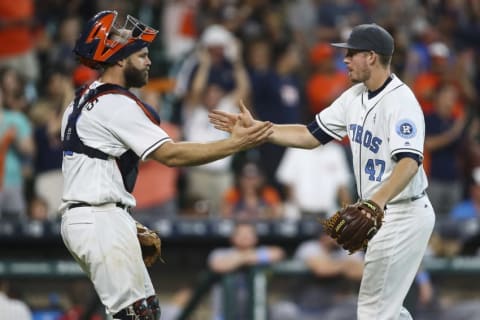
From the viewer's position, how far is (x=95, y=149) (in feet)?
20.9

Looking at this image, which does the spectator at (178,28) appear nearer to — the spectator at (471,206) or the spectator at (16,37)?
the spectator at (16,37)

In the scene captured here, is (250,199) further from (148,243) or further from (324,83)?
(148,243)

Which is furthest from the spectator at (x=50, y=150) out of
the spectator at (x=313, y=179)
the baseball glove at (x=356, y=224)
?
the baseball glove at (x=356, y=224)

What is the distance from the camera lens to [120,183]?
6422mm

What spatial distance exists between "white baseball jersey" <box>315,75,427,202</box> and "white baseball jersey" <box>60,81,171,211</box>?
1225mm

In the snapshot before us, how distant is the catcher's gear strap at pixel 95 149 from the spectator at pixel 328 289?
3.65 meters

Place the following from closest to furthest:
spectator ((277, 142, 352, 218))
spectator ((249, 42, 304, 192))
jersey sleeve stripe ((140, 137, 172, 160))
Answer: jersey sleeve stripe ((140, 137, 172, 160)) < spectator ((277, 142, 352, 218)) < spectator ((249, 42, 304, 192))

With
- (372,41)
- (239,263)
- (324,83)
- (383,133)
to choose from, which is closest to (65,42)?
(324,83)

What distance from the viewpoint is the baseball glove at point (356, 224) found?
20.9 ft

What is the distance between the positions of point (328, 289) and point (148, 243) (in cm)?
338

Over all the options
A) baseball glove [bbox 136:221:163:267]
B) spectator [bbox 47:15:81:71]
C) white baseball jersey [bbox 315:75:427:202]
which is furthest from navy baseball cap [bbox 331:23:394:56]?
spectator [bbox 47:15:81:71]

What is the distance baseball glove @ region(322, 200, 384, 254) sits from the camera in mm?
6358

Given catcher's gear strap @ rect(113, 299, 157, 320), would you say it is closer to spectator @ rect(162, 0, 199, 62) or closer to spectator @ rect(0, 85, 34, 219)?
spectator @ rect(0, 85, 34, 219)

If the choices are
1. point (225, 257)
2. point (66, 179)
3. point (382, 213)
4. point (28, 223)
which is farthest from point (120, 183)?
point (28, 223)
